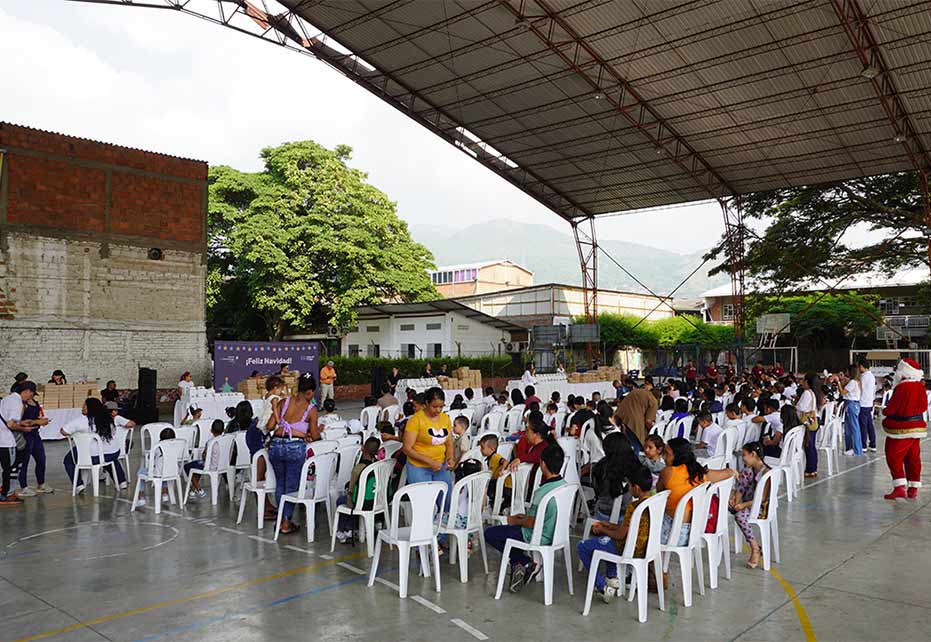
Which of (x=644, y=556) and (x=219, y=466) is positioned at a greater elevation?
(x=219, y=466)

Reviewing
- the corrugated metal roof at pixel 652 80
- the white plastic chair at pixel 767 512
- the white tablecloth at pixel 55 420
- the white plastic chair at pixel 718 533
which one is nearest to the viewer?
the white plastic chair at pixel 718 533

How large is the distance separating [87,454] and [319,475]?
11.1 feet

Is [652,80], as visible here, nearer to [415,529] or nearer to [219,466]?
[219,466]

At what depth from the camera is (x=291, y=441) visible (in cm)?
573

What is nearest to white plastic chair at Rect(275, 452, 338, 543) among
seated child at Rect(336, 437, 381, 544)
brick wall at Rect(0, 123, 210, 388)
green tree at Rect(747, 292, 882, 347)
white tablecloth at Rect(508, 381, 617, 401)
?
seated child at Rect(336, 437, 381, 544)

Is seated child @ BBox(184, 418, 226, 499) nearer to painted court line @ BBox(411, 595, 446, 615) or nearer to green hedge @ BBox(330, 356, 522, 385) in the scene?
painted court line @ BBox(411, 595, 446, 615)

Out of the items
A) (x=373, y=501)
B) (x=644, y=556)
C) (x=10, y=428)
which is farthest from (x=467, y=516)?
(x=10, y=428)

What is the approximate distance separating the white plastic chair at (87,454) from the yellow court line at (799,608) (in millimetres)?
6660

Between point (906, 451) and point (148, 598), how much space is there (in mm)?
7237

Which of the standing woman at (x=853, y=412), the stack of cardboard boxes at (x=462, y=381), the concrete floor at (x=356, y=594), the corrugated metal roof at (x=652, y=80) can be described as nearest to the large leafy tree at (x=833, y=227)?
the corrugated metal roof at (x=652, y=80)

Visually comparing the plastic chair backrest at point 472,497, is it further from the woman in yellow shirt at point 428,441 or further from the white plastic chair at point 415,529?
the woman in yellow shirt at point 428,441

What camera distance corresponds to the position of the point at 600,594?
425cm

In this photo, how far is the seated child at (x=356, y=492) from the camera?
513 cm

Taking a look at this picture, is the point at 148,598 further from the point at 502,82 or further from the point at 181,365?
the point at 502,82
